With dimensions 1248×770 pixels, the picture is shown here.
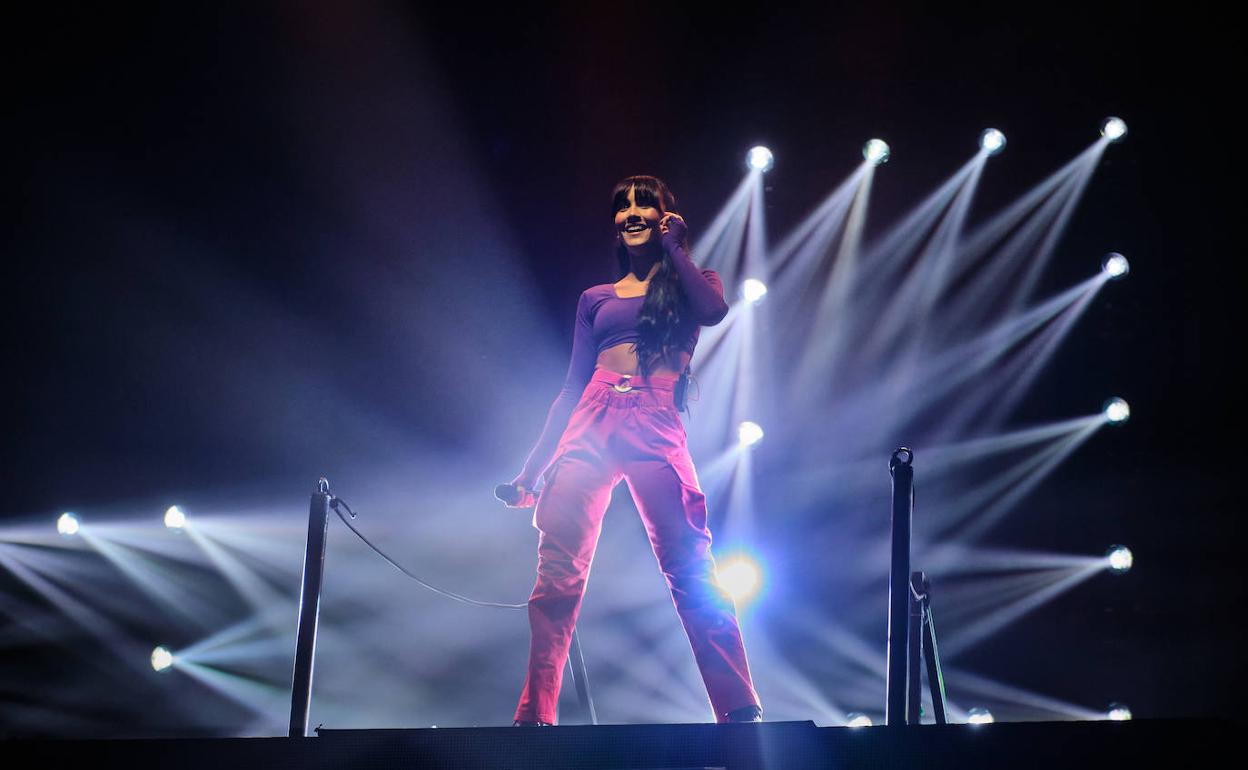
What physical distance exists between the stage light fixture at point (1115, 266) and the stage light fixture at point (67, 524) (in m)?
4.84

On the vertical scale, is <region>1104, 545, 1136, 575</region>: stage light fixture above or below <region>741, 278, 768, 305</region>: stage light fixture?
below

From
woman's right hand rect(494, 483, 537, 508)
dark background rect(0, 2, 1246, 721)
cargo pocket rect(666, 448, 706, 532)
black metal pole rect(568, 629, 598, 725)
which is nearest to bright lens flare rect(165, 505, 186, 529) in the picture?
dark background rect(0, 2, 1246, 721)

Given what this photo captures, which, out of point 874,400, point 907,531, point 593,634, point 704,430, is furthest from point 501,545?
point 907,531

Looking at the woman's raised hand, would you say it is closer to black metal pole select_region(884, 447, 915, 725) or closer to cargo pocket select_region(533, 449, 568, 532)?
cargo pocket select_region(533, 449, 568, 532)

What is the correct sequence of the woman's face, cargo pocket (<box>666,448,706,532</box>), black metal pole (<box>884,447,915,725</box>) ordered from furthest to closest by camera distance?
the woman's face
cargo pocket (<box>666,448,706,532</box>)
black metal pole (<box>884,447,915,725</box>)

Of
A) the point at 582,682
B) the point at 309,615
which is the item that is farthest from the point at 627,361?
the point at 582,682

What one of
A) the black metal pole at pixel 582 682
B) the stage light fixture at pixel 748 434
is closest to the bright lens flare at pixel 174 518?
the black metal pole at pixel 582 682

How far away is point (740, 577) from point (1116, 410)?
74.0 inches

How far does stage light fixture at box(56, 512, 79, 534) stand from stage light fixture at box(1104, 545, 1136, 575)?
4633mm

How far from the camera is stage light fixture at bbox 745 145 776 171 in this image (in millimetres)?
4547

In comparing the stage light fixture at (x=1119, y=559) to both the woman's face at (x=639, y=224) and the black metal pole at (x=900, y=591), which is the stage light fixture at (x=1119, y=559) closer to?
the black metal pole at (x=900, y=591)

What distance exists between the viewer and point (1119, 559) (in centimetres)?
445

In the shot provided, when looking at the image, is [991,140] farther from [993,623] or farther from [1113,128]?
[993,623]

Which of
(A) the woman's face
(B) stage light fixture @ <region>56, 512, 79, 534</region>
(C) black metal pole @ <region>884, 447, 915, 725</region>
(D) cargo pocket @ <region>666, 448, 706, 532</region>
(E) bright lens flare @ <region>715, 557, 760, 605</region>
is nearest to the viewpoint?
(C) black metal pole @ <region>884, 447, 915, 725</region>
